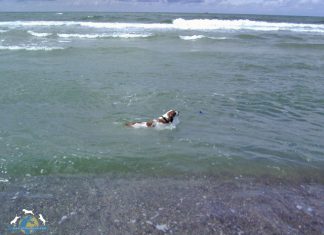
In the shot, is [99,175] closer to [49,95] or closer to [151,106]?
[151,106]

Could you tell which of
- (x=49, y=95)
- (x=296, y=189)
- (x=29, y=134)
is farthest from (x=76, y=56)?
(x=296, y=189)

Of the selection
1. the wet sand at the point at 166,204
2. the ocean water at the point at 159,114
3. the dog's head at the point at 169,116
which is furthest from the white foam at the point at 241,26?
the wet sand at the point at 166,204

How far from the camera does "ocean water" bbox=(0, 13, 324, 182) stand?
646 cm

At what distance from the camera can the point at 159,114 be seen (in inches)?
367

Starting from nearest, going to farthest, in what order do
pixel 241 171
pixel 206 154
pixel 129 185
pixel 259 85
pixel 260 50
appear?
1. pixel 129 185
2. pixel 241 171
3. pixel 206 154
4. pixel 259 85
5. pixel 260 50

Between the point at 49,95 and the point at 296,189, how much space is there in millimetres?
7934

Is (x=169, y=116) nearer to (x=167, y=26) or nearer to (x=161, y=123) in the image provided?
(x=161, y=123)

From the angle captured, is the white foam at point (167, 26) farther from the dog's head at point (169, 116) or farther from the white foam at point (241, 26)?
the dog's head at point (169, 116)

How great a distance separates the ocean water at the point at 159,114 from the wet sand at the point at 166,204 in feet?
1.28

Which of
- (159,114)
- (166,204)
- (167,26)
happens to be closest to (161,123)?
(159,114)

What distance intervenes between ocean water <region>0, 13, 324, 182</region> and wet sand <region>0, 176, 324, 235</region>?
391 mm

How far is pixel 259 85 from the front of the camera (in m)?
12.4

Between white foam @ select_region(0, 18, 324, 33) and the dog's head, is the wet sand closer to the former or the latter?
the dog's head

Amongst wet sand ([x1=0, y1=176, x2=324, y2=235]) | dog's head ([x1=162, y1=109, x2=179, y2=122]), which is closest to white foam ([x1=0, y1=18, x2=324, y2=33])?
dog's head ([x1=162, y1=109, x2=179, y2=122])
